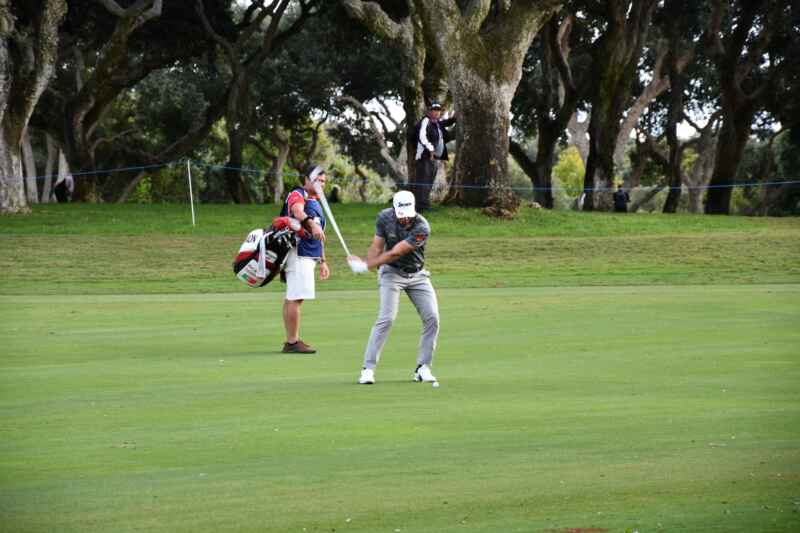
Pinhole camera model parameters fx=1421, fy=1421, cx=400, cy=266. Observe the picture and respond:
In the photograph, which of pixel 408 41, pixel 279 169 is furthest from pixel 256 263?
pixel 279 169

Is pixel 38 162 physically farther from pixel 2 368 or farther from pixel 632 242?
pixel 2 368

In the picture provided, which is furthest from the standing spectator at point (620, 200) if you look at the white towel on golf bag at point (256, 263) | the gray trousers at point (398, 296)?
the gray trousers at point (398, 296)

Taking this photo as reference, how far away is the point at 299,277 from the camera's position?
15.7 meters

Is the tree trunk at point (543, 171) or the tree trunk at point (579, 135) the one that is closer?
the tree trunk at point (543, 171)

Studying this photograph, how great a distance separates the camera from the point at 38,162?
82.8 metres

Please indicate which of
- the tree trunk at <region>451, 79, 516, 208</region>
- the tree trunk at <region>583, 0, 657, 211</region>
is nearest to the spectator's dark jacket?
the tree trunk at <region>451, 79, 516, 208</region>

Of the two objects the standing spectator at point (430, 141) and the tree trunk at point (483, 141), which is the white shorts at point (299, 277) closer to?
the standing spectator at point (430, 141)

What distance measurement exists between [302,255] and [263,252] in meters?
Answer: 0.52

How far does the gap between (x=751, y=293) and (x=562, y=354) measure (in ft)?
31.5

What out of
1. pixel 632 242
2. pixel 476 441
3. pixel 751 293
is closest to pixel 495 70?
pixel 632 242

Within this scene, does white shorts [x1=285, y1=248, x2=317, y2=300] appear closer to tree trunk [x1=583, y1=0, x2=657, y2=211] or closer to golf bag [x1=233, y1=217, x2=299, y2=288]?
golf bag [x1=233, y1=217, x2=299, y2=288]

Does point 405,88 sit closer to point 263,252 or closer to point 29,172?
point 29,172

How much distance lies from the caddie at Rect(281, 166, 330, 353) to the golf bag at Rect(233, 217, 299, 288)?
0.55ft

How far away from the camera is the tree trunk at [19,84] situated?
36.6 m
